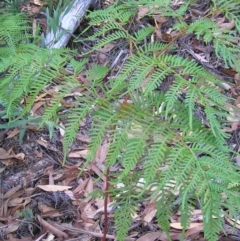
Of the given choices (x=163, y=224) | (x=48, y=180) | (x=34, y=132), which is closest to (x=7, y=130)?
(x=34, y=132)

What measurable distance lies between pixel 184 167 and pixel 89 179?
129 centimetres

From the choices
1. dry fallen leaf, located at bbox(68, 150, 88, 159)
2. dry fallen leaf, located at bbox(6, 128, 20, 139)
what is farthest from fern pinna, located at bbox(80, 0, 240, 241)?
dry fallen leaf, located at bbox(6, 128, 20, 139)

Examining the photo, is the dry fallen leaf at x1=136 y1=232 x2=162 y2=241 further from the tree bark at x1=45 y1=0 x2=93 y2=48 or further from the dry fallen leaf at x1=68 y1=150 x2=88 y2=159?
the tree bark at x1=45 y1=0 x2=93 y2=48

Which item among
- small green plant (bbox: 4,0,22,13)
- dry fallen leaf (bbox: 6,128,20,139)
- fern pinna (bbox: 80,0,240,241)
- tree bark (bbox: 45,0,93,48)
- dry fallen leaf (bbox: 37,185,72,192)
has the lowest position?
dry fallen leaf (bbox: 37,185,72,192)

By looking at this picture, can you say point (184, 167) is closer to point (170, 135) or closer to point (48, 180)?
point (170, 135)

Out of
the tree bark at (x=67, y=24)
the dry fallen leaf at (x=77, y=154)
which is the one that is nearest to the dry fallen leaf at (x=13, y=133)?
the dry fallen leaf at (x=77, y=154)

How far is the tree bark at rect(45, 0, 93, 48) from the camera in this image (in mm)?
2688

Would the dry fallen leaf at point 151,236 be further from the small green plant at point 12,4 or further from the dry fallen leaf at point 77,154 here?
the small green plant at point 12,4

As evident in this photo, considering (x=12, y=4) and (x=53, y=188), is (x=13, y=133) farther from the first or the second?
(x=12, y=4)

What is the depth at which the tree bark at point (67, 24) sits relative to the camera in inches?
Result: 106

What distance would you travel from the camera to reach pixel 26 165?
2432mm

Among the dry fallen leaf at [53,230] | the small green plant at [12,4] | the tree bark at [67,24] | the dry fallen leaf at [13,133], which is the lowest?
the dry fallen leaf at [53,230]

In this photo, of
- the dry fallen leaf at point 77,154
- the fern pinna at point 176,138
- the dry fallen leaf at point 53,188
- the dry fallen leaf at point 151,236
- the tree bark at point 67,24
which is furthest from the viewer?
the tree bark at point 67,24

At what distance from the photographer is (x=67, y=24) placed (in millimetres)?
2852
